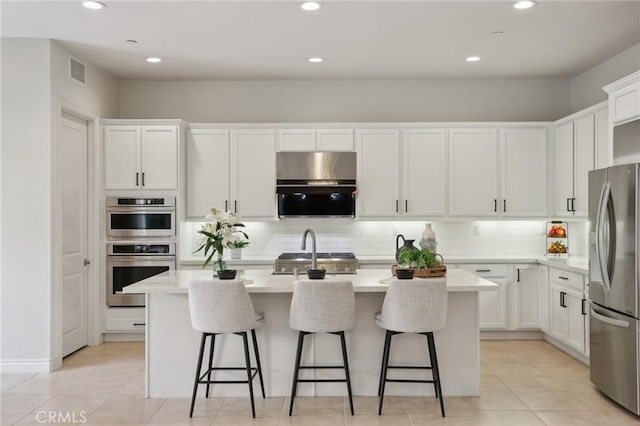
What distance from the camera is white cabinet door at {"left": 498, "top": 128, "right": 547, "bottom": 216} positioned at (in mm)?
5797

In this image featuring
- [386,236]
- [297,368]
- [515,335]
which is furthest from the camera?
[386,236]

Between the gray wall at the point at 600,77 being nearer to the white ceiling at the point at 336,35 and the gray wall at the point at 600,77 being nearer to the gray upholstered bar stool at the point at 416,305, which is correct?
the white ceiling at the point at 336,35

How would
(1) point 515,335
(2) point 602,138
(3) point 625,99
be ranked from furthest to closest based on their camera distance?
(1) point 515,335
(2) point 602,138
(3) point 625,99

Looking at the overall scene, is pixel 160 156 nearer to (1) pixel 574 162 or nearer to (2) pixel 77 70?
(2) pixel 77 70

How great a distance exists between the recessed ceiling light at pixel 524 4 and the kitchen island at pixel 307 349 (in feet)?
6.80

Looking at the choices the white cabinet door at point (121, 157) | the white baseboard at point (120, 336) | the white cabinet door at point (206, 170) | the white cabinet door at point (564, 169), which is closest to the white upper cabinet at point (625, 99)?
the white cabinet door at point (564, 169)

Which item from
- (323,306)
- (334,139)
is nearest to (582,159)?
(334,139)

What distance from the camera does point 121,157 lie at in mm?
5625

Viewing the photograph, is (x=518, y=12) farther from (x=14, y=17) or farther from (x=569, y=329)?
(x=14, y=17)

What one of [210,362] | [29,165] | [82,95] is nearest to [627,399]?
[210,362]

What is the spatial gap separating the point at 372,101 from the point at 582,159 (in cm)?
237

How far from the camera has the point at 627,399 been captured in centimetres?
351

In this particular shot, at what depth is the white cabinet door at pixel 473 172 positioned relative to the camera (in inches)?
229

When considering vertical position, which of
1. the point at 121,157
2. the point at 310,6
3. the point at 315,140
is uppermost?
the point at 310,6
